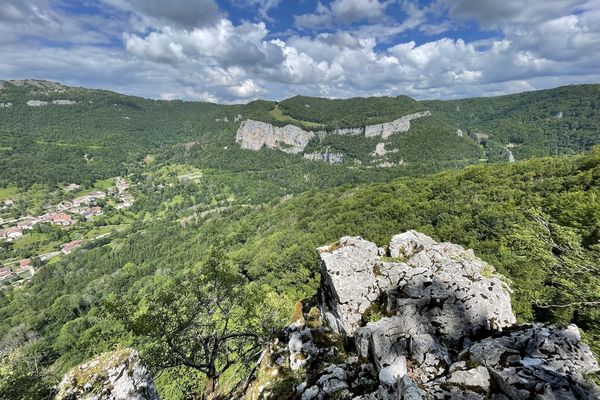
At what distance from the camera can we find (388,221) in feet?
178

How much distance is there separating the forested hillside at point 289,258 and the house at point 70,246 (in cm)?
1074

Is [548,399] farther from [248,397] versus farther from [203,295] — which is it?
[203,295]

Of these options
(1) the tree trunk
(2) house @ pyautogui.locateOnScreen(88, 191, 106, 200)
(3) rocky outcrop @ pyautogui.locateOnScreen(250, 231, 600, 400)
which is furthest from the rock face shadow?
(2) house @ pyautogui.locateOnScreen(88, 191, 106, 200)

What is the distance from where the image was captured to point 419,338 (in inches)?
401

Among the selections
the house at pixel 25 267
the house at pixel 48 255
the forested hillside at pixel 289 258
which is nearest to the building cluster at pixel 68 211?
the house at pixel 48 255

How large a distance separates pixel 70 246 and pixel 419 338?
152481 millimetres

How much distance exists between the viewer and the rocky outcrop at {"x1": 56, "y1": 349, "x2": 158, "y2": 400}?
11.0 metres

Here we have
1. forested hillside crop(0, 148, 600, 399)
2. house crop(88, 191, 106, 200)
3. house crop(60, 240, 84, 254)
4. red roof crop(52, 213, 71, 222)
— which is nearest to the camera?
forested hillside crop(0, 148, 600, 399)

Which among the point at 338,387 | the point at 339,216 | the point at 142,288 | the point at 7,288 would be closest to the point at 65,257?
the point at 7,288

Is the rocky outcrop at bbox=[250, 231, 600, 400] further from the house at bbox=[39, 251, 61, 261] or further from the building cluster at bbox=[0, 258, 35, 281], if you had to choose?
the house at bbox=[39, 251, 61, 261]

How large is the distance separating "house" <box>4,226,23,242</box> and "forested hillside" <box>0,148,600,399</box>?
144ft

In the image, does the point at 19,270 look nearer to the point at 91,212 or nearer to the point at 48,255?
the point at 48,255

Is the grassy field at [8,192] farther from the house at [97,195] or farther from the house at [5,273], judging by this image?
the house at [5,273]

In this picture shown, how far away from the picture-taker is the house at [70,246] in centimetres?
12013
